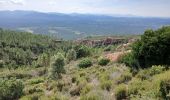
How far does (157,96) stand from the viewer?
29.8 feet

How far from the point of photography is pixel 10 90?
1622 centimetres

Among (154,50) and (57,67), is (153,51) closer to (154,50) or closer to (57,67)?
(154,50)

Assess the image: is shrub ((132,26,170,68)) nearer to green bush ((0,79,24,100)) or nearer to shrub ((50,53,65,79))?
green bush ((0,79,24,100))

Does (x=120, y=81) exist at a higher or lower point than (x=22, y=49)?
higher

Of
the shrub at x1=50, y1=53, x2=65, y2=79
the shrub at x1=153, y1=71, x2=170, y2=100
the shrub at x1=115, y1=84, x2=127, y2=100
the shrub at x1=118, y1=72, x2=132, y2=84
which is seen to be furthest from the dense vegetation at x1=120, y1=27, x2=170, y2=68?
the shrub at x1=50, y1=53, x2=65, y2=79

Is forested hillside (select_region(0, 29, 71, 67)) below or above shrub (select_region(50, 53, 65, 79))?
below

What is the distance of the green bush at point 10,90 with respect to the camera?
1575 cm

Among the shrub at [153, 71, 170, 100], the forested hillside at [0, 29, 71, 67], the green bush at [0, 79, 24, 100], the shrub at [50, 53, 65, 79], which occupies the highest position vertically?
the shrub at [153, 71, 170, 100]

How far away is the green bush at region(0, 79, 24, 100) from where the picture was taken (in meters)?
15.8

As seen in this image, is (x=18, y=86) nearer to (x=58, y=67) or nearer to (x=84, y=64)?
(x=58, y=67)

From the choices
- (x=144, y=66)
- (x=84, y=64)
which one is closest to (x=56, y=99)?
(x=144, y=66)

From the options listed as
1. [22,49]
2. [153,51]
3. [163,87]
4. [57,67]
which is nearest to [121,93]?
[163,87]

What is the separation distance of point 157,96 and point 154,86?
1.36m

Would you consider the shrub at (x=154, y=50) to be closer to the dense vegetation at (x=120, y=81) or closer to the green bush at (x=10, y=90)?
the dense vegetation at (x=120, y=81)
